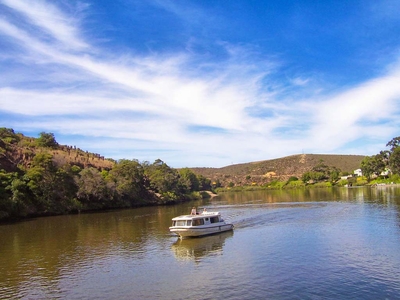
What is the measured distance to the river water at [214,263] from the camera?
22.7m

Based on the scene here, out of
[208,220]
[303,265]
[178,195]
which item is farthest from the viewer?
[178,195]

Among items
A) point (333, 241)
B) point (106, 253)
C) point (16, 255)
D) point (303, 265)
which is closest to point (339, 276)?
point (303, 265)

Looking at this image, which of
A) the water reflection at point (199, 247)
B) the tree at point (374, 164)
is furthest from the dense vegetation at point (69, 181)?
the water reflection at point (199, 247)

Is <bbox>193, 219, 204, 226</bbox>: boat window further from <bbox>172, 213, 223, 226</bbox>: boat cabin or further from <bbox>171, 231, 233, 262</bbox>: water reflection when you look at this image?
<bbox>171, 231, 233, 262</bbox>: water reflection

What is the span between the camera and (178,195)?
127938 millimetres

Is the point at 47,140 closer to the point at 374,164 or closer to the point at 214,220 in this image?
the point at 214,220

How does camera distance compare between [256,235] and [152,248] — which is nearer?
[152,248]

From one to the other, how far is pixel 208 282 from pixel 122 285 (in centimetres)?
574

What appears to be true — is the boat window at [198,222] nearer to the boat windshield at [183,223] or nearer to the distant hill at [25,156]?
the boat windshield at [183,223]

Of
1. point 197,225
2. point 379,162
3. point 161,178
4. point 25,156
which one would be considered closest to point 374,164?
point 379,162

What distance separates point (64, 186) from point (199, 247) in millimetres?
54212

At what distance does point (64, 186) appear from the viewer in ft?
272

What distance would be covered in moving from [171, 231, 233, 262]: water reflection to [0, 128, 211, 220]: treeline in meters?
39.6

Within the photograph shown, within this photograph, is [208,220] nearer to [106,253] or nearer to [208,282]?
[106,253]
